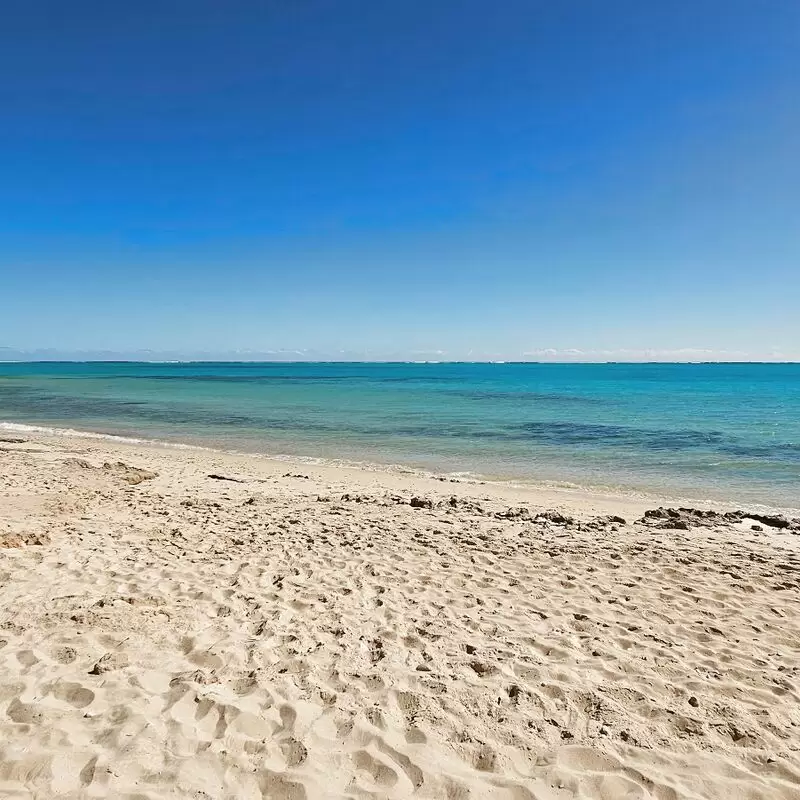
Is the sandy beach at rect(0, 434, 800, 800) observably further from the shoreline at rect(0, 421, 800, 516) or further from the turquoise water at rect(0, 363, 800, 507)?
the turquoise water at rect(0, 363, 800, 507)

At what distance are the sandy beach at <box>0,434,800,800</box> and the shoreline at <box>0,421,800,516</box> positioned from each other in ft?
12.3

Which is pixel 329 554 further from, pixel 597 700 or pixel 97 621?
pixel 597 700

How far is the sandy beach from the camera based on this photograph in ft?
12.5

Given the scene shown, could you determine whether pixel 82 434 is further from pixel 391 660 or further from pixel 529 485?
pixel 391 660

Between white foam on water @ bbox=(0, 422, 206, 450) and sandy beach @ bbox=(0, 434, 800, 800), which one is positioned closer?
sandy beach @ bbox=(0, 434, 800, 800)

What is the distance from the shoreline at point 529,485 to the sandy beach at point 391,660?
374cm

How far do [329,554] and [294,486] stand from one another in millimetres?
6231

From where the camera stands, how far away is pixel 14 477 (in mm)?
13547

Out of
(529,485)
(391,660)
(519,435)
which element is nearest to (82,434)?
(519,435)

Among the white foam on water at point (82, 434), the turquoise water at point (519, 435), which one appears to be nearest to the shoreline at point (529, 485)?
the white foam on water at point (82, 434)

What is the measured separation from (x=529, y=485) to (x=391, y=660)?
1170cm

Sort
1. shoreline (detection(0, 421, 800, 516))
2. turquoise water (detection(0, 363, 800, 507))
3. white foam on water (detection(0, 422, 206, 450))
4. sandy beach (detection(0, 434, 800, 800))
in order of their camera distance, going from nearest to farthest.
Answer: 1. sandy beach (detection(0, 434, 800, 800))
2. shoreline (detection(0, 421, 800, 516))
3. turquoise water (detection(0, 363, 800, 507))
4. white foam on water (detection(0, 422, 206, 450))

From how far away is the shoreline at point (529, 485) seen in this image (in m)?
13.8

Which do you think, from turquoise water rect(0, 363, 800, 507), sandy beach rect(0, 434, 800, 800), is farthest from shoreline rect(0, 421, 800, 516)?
sandy beach rect(0, 434, 800, 800)
